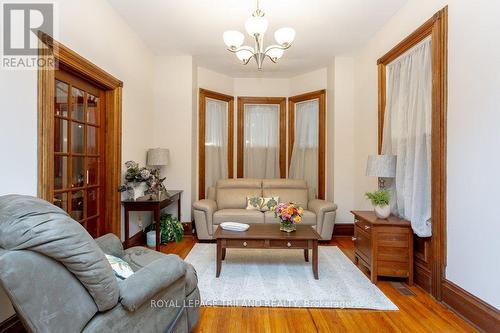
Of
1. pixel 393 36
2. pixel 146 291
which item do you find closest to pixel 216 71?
pixel 393 36

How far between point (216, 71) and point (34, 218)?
4.37 m

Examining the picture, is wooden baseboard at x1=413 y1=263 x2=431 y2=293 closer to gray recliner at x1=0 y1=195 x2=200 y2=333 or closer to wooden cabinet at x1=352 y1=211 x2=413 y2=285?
wooden cabinet at x1=352 y1=211 x2=413 y2=285

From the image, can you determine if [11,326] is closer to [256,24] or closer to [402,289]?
[256,24]

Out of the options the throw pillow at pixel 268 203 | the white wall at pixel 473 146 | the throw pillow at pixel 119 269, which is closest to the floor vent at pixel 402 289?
the white wall at pixel 473 146

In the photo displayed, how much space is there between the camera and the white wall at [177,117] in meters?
4.44

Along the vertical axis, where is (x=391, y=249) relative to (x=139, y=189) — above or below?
below

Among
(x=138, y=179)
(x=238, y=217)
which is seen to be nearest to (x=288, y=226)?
(x=238, y=217)

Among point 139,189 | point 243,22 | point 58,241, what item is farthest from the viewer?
point 139,189

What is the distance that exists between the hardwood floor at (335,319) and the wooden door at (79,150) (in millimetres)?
1737

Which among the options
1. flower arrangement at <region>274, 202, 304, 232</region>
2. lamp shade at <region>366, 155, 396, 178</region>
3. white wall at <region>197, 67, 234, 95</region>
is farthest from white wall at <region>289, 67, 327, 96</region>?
flower arrangement at <region>274, 202, 304, 232</region>

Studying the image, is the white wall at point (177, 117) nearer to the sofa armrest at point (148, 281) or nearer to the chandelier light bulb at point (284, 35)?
the chandelier light bulb at point (284, 35)

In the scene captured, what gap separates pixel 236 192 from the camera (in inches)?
178

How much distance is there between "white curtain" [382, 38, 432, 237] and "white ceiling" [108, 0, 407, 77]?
2.54 feet

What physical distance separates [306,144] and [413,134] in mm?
2347
